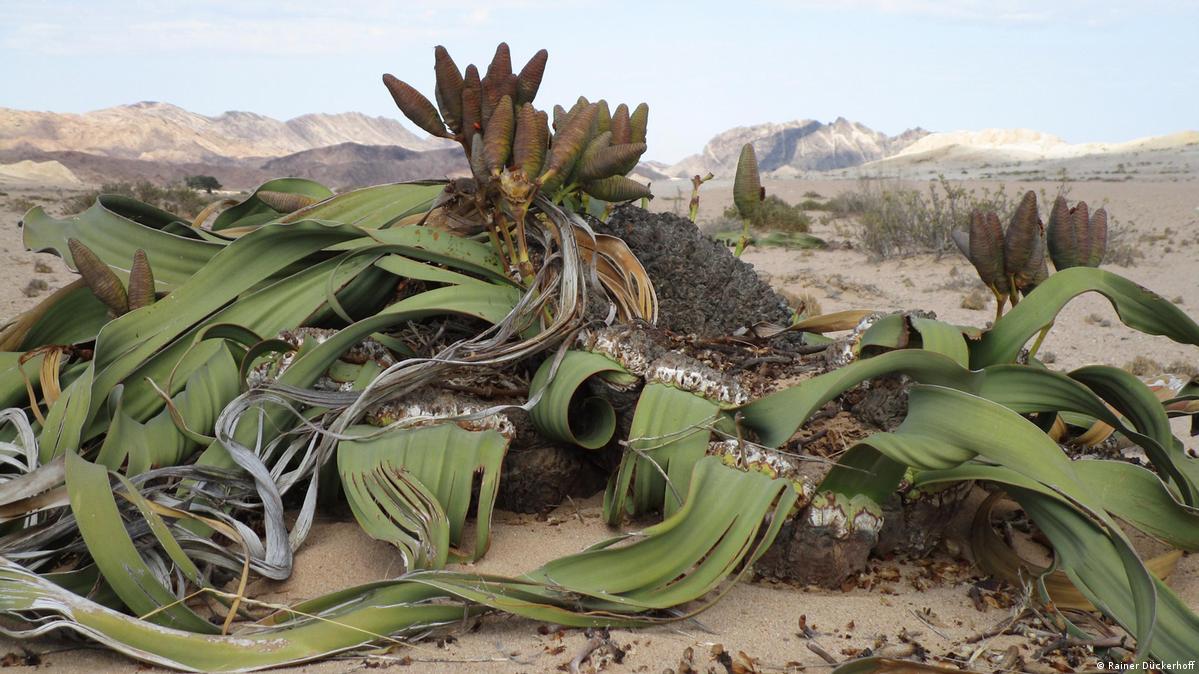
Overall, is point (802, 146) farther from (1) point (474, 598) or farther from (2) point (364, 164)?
(1) point (474, 598)

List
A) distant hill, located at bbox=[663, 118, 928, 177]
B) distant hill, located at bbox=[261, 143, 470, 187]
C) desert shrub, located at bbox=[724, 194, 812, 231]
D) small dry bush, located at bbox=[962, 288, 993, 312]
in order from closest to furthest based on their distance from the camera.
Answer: small dry bush, located at bbox=[962, 288, 993, 312] → desert shrub, located at bbox=[724, 194, 812, 231] → distant hill, located at bbox=[261, 143, 470, 187] → distant hill, located at bbox=[663, 118, 928, 177]

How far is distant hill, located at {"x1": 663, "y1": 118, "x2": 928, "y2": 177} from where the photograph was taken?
265ft

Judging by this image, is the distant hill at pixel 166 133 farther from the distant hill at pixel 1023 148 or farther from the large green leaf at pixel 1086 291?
the large green leaf at pixel 1086 291

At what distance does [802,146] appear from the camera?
271ft

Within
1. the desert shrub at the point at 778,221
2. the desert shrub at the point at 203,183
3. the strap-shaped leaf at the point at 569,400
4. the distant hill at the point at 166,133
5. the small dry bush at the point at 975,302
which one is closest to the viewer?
the strap-shaped leaf at the point at 569,400

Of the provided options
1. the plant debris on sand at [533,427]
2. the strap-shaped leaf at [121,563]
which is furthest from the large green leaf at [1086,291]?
the strap-shaped leaf at [121,563]

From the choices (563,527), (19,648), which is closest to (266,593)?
(19,648)

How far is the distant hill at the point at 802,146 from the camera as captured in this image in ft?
265

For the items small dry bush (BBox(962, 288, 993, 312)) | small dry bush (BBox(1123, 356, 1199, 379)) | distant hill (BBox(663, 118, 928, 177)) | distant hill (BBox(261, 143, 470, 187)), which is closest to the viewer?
small dry bush (BBox(1123, 356, 1199, 379))

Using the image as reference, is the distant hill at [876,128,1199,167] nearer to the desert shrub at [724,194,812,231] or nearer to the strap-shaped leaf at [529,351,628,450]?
the desert shrub at [724,194,812,231]

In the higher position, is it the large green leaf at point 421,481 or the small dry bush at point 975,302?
the large green leaf at point 421,481

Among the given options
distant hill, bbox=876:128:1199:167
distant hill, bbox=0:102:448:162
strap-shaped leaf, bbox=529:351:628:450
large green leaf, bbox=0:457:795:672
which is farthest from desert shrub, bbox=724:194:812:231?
distant hill, bbox=0:102:448:162

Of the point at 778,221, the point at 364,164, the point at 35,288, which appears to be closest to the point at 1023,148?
the point at 364,164

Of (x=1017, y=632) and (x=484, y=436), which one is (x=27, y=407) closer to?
(x=484, y=436)
